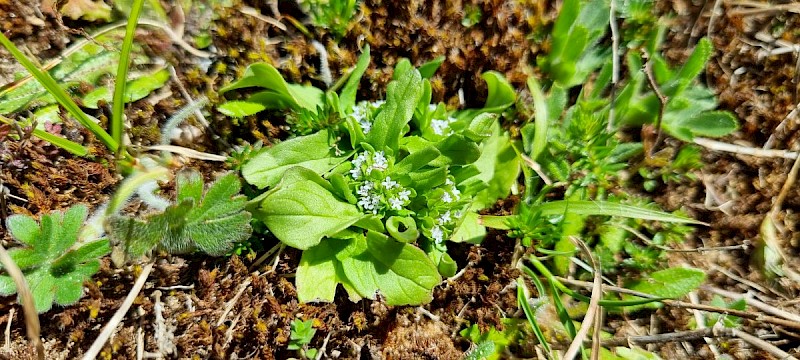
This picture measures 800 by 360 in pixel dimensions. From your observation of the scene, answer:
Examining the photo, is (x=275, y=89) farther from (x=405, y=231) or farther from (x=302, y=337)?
(x=302, y=337)

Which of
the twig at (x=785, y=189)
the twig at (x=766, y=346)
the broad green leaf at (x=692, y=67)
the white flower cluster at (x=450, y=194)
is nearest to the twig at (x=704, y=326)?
the twig at (x=766, y=346)

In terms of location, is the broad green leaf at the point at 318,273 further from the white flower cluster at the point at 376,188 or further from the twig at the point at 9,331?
the twig at the point at 9,331

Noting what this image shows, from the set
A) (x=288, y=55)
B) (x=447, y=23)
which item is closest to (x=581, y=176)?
(x=447, y=23)

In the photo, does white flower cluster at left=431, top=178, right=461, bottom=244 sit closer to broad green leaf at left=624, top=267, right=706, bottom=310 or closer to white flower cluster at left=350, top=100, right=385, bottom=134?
white flower cluster at left=350, top=100, right=385, bottom=134

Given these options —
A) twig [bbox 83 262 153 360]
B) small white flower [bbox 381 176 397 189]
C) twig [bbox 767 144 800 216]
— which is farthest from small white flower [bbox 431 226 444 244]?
twig [bbox 767 144 800 216]

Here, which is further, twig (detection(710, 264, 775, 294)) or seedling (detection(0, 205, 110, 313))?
twig (detection(710, 264, 775, 294))

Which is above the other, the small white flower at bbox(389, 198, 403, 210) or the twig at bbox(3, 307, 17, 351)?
the small white flower at bbox(389, 198, 403, 210)
